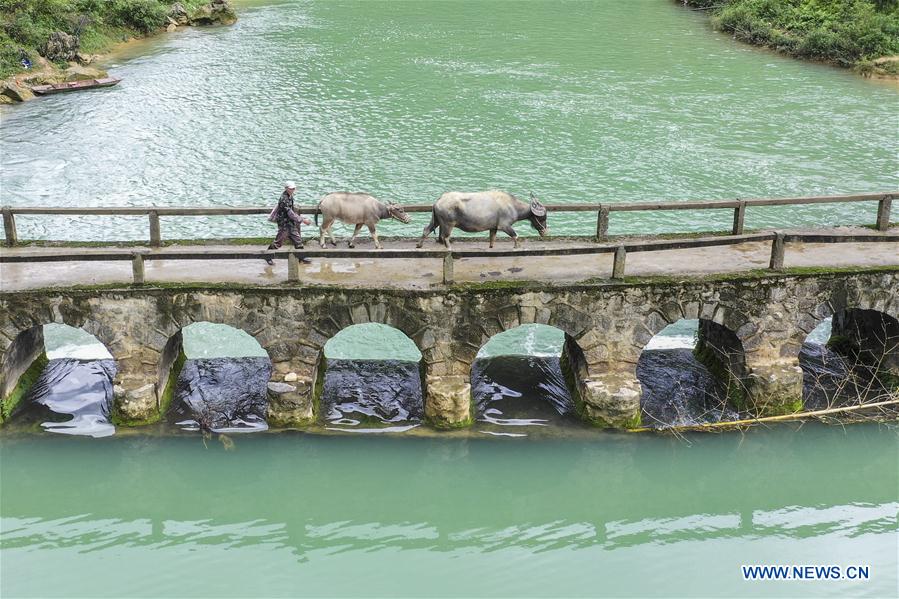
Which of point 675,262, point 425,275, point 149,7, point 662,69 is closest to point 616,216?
point 675,262

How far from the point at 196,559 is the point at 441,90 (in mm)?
38421

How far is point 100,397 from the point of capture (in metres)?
23.5

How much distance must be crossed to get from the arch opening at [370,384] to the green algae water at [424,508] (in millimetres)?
746

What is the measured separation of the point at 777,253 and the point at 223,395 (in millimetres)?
13145

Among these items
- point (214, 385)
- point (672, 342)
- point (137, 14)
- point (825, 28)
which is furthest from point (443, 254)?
point (137, 14)

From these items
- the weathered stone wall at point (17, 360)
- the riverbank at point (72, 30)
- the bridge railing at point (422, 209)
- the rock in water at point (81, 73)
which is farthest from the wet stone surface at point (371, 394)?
the rock in water at point (81, 73)

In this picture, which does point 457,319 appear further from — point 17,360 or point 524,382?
point 17,360

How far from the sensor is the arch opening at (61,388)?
880 inches

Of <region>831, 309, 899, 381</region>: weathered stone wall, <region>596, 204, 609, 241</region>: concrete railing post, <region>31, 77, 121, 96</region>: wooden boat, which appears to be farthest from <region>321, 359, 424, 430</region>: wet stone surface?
<region>31, 77, 121, 96</region>: wooden boat

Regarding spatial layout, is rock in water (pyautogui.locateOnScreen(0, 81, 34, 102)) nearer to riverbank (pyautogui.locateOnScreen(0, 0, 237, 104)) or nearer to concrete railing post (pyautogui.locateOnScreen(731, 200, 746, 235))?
riverbank (pyautogui.locateOnScreen(0, 0, 237, 104))

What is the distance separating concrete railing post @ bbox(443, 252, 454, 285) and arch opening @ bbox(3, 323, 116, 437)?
825cm

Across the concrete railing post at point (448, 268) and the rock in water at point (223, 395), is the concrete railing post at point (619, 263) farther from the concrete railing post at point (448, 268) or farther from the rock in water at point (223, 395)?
the rock in water at point (223, 395)

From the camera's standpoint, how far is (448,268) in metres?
21.0

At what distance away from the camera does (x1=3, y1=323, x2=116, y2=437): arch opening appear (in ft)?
73.3
